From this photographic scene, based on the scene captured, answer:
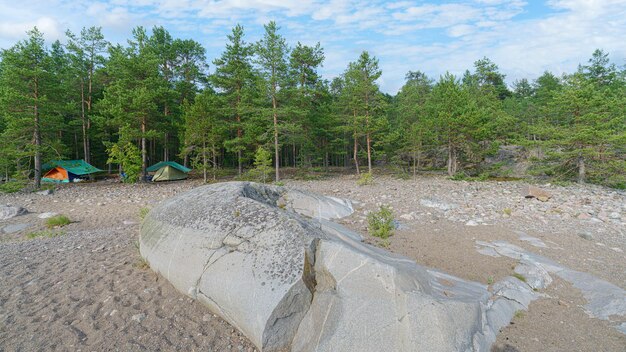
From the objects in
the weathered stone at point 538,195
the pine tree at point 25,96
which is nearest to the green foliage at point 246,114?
the pine tree at point 25,96

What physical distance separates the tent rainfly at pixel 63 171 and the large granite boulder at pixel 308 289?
83.8 ft

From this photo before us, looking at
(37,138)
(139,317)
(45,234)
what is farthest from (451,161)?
(37,138)

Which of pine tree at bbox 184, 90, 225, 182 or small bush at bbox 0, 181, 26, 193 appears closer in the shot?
small bush at bbox 0, 181, 26, 193

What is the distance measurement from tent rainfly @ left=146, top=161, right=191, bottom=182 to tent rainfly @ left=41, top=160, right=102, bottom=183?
16.1 feet

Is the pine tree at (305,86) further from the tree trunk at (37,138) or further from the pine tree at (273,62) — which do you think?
the tree trunk at (37,138)

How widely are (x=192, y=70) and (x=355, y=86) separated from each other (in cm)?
1908

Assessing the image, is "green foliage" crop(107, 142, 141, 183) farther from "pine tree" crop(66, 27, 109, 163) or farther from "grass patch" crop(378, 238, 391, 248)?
"grass patch" crop(378, 238, 391, 248)

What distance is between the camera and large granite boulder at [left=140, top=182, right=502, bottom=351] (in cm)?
334

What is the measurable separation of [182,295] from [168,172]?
23297 mm

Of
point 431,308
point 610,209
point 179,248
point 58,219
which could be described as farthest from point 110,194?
point 610,209

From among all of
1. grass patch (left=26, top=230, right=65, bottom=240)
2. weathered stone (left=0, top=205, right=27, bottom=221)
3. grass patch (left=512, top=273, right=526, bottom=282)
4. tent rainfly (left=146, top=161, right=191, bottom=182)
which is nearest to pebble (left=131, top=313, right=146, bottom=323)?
grass patch (left=512, top=273, right=526, bottom=282)

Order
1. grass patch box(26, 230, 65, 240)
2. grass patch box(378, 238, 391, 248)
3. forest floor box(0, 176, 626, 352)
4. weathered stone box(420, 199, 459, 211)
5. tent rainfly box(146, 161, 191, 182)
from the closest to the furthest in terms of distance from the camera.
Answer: forest floor box(0, 176, 626, 352)
grass patch box(378, 238, 391, 248)
grass patch box(26, 230, 65, 240)
weathered stone box(420, 199, 459, 211)
tent rainfly box(146, 161, 191, 182)

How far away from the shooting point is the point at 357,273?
3.76 m

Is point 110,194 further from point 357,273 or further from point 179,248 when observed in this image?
point 357,273
